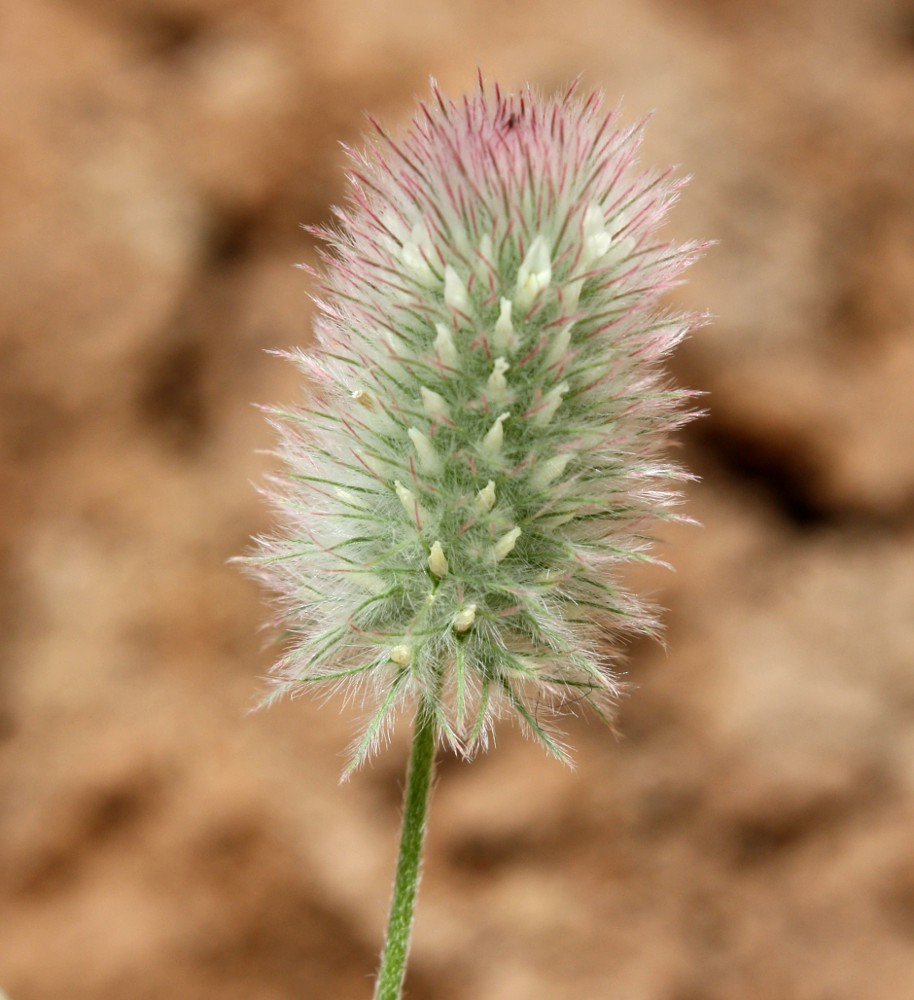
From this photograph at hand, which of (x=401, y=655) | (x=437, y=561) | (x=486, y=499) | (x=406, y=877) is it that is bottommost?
(x=406, y=877)

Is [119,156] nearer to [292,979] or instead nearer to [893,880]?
[292,979]

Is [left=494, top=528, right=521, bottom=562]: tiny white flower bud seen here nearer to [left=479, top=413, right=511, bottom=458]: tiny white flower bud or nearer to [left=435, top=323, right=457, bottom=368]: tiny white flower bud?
[left=479, top=413, right=511, bottom=458]: tiny white flower bud

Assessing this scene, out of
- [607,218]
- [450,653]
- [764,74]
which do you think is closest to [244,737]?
[450,653]

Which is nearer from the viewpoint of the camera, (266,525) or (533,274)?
(533,274)

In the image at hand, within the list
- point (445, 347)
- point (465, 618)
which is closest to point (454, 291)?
point (445, 347)

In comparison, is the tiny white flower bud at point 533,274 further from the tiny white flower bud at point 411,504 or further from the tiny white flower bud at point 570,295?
the tiny white flower bud at point 411,504

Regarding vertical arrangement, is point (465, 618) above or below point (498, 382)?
below

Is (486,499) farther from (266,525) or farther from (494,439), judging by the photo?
(266,525)
